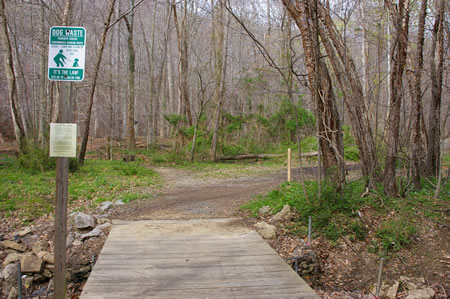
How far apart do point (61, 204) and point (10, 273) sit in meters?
2.86

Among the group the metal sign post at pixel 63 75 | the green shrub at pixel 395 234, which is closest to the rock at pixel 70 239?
the metal sign post at pixel 63 75

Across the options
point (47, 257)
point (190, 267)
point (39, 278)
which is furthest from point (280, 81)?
point (190, 267)

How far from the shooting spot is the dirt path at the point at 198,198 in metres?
7.79

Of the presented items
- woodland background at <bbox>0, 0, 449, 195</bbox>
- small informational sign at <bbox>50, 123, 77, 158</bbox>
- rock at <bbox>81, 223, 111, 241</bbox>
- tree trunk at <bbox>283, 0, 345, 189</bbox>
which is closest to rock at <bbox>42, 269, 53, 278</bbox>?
rock at <bbox>81, 223, 111, 241</bbox>

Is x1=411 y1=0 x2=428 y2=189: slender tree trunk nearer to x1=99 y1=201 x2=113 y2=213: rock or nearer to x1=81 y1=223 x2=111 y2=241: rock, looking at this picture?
x1=81 y1=223 x2=111 y2=241: rock

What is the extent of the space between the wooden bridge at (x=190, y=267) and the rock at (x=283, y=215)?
1.14 m

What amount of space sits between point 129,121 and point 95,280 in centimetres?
1835

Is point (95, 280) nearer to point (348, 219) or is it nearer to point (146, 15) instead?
point (348, 219)

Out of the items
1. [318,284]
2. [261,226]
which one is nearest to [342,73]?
[261,226]

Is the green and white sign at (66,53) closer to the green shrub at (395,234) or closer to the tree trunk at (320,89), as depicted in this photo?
the tree trunk at (320,89)

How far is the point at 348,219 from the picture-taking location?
21.6 feet

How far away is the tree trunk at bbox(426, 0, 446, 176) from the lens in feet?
26.9

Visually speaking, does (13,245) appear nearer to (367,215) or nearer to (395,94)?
(367,215)

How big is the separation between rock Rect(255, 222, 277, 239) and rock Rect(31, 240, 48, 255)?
3809 millimetres
